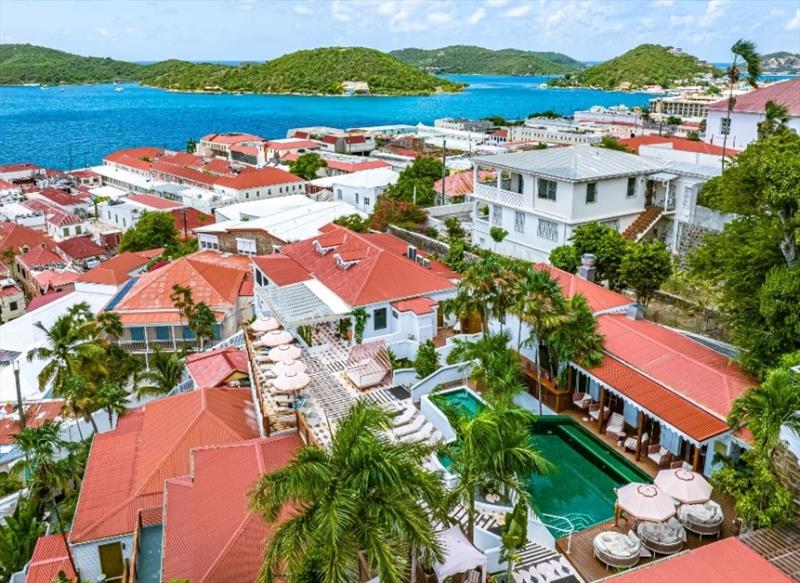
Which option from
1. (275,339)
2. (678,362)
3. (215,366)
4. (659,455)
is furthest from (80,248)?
(659,455)

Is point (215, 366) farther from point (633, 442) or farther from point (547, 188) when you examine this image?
point (547, 188)

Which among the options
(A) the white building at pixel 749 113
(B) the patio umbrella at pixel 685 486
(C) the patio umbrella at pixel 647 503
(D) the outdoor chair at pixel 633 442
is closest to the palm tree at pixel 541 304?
(D) the outdoor chair at pixel 633 442

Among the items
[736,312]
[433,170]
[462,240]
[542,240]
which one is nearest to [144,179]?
[433,170]

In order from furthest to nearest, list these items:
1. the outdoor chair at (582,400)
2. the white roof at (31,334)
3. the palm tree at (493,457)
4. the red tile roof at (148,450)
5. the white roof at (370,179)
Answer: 1. the white roof at (370,179)
2. the white roof at (31,334)
3. the outdoor chair at (582,400)
4. the red tile roof at (148,450)
5. the palm tree at (493,457)

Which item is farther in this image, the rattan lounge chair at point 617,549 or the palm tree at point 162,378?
the palm tree at point 162,378

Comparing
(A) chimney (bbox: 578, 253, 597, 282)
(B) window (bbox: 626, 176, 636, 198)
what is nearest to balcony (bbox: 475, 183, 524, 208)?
(B) window (bbox: 626, 176, 636, 198)

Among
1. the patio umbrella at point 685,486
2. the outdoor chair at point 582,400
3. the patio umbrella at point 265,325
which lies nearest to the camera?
the patio umbrella at point 685,486

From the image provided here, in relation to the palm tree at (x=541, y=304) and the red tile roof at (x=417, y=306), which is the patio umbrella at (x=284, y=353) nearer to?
the red tile roof at (x=417, y=306)
